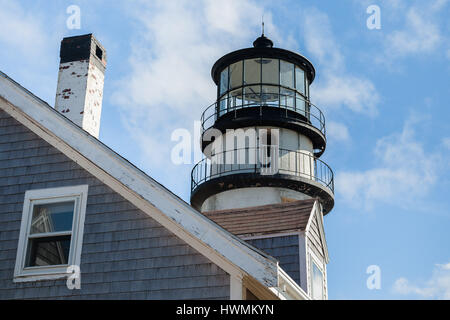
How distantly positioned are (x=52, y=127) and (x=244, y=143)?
12.3 m

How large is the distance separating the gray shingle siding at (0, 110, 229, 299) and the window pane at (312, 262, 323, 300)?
3.89 m

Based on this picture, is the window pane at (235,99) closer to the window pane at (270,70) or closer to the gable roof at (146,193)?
the window pane at (270,70)

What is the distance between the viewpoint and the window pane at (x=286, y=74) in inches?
879

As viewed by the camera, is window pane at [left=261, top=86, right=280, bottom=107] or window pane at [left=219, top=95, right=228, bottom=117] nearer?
window pane at [left=261, top=86, right=280, bottom=107]

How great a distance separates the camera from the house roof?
1188cm

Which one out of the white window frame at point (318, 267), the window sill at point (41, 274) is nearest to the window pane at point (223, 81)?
the white window frame at point (318, 267)

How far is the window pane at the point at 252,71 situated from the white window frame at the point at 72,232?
13852 millimetres

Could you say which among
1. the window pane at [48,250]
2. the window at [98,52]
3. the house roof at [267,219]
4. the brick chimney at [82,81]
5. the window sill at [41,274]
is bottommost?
the window sill at [41,274]

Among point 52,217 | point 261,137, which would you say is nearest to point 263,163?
point 261,137

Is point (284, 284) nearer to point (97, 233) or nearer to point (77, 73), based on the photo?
point (97, 233)

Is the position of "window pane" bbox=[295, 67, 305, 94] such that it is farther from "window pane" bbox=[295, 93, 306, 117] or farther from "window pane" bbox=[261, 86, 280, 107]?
"window pane" bbox=[261, 86, 280, 107]

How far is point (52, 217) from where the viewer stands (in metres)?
9.45

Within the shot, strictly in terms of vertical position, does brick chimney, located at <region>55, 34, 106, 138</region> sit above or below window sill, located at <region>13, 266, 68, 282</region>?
above

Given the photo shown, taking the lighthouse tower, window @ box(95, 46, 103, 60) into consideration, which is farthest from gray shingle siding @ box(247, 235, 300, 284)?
the lighthouse tower
